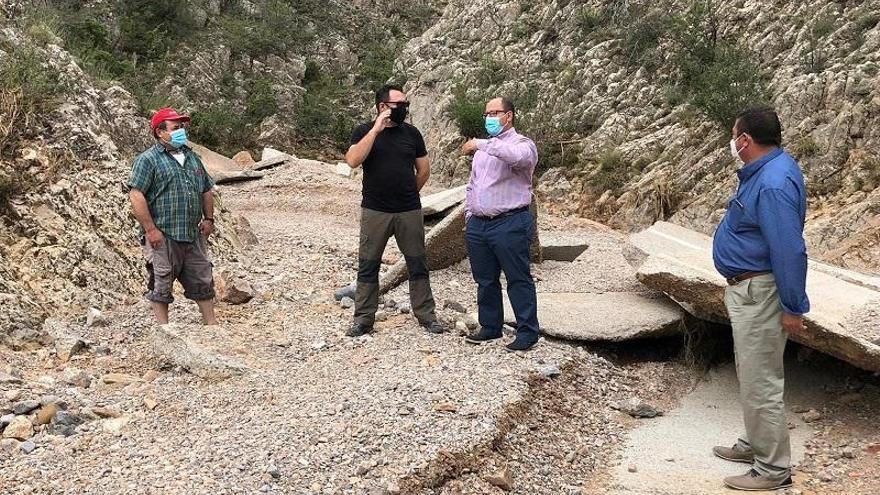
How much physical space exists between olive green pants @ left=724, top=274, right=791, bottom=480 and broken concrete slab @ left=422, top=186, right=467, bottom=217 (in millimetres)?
6205

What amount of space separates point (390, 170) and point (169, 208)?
5.28ft

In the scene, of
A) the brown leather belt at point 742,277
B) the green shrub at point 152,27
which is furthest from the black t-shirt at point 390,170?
the green shrub at point 152,27

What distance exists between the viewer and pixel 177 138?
5566 mm

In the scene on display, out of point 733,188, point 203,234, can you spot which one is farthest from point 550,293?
point 733,188

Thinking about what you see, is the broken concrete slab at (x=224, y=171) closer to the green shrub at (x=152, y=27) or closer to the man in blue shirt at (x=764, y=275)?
the green shrub at (x=152, y=27)

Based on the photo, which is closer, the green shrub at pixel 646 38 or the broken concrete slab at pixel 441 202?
the broken concrete slab at pixel 441 202

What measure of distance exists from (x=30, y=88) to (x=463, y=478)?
6.05 metres

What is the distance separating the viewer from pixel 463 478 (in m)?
4.08

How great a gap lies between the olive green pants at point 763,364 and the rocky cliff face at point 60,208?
5.00m

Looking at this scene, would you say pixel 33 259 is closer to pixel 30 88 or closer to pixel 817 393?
pixel 30 88

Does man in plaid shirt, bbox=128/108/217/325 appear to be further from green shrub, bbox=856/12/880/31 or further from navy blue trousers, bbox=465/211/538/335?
green shrub, bbox=856/12/880/31

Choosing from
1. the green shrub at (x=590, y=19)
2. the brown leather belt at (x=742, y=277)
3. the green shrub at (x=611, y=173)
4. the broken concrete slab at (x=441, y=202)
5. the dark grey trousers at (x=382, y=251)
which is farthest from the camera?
the green shrub at (x=590, y=19)

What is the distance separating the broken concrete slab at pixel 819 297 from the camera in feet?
16.1

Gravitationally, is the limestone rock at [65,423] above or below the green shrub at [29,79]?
below
